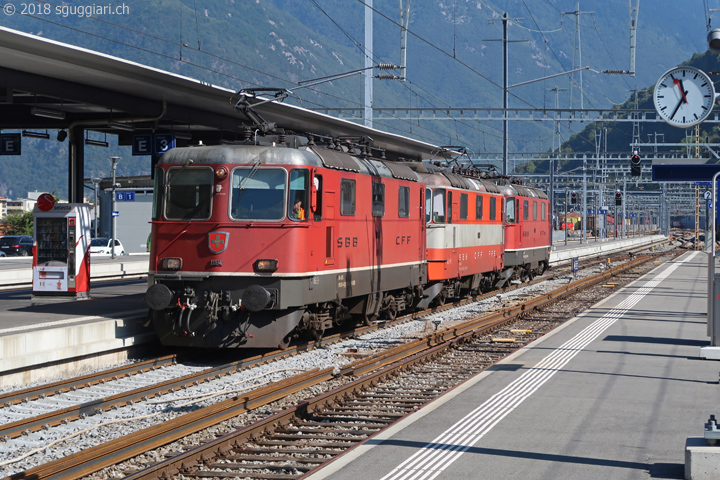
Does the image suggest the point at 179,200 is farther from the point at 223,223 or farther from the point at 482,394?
the point at 482,394

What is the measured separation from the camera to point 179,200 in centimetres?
1434

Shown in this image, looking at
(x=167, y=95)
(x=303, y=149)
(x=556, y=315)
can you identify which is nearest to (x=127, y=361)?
(x=303, y=149)

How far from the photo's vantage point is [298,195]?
14133 mm

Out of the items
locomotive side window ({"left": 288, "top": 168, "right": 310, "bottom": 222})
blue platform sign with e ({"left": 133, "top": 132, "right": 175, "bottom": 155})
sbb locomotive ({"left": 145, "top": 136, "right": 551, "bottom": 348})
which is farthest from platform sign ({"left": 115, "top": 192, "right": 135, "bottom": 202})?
locomotive side window ({"left": 288, "top": 168, "right": 310, "bottom": 222})

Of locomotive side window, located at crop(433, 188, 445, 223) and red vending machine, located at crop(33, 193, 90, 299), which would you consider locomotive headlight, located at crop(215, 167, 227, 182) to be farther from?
locomotive side window, located at crop(433, 188, 445, 223)

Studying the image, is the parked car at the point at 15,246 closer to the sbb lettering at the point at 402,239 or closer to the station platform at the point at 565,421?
the sbb lettering at the point at 402,239

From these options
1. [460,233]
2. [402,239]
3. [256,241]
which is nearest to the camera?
[256,241]

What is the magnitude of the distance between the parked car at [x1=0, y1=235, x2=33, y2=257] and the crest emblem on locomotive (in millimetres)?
39339

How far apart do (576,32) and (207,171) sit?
2949 centimetres

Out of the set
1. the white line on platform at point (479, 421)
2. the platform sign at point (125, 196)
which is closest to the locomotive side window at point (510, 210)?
the white line on platform at point (479, 421)

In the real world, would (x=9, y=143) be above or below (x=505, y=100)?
below

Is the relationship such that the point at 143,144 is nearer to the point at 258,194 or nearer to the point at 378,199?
the point at 378,199

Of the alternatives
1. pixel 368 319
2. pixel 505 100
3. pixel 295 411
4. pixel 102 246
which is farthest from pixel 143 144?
pixel 102 246

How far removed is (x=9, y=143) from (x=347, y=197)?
485 inches
